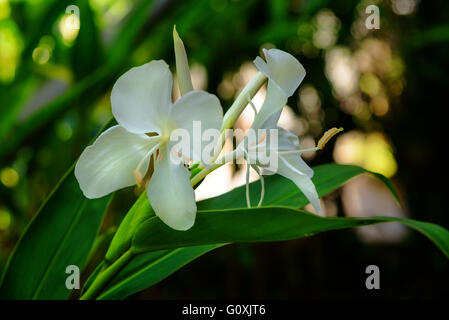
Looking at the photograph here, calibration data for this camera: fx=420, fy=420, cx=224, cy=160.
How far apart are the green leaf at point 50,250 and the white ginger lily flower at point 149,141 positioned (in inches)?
4.2

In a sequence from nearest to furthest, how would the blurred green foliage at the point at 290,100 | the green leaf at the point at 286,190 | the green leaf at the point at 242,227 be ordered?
the green leaf at the point at 242,227 → the green leaf at the point at 286,190 → the blurred green foliage at the point at 290,100

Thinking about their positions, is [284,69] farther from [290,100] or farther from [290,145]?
[290,100]

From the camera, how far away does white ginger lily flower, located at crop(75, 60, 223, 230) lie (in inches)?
9.5

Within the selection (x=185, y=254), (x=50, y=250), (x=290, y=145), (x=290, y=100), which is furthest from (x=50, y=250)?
(x=290, y=100)

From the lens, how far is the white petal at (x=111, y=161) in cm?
24

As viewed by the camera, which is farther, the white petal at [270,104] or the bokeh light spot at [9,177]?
the bokeh light spot at [9,177]

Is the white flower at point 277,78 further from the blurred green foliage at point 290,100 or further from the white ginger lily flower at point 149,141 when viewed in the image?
the blurred green foliage at point 290,100

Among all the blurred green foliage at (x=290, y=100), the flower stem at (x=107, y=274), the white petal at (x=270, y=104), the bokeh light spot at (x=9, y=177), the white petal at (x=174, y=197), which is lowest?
the flower stem at (x=107, y=274)

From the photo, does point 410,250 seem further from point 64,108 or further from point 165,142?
point 165,142

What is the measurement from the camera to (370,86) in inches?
57.3

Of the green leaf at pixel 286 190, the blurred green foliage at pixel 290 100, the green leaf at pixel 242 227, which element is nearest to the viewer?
the green leaf at pixel 242 227

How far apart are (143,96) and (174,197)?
0.20ft

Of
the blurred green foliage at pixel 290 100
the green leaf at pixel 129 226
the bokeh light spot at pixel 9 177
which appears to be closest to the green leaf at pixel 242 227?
the green leaf at pixel 129 226

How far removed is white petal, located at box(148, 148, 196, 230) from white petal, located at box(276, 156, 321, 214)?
0.06 metres
